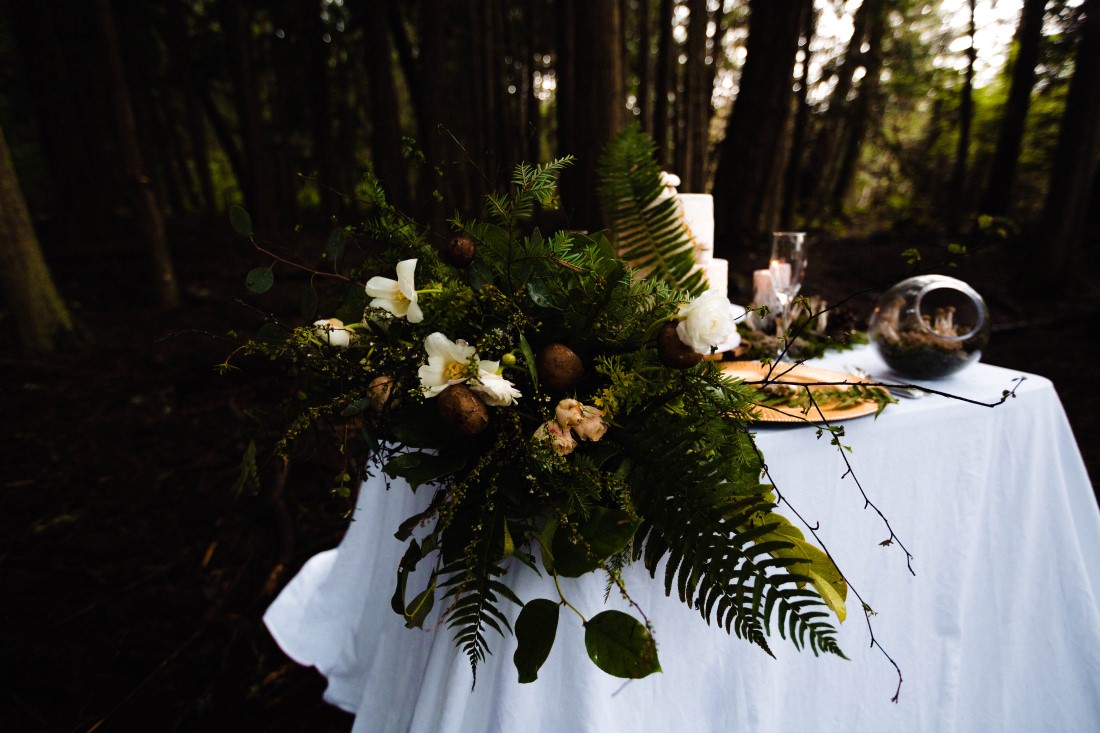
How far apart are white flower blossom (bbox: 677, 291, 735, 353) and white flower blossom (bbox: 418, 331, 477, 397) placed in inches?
12.2

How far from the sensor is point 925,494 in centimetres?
132

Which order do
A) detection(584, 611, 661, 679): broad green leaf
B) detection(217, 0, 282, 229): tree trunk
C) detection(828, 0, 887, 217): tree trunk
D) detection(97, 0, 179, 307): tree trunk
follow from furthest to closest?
detection(828, 0, 887, 217): tree trunk
detection(217, 0, 282, 229): tree trunk
detection(97, 0, 179, 307): tree trunk
detection(584, 611, 661, 679): broad green leaf

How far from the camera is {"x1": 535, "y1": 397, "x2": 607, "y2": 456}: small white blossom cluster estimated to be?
2.68 ft

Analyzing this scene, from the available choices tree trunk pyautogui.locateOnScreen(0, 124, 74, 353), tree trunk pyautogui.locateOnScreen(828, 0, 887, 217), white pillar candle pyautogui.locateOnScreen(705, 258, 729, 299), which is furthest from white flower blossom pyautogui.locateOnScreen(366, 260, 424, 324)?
tree trunk pyautogui.locateOnScreen(828, 0, 887, 217)

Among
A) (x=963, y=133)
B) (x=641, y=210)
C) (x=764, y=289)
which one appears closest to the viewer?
(x=641, y=210)

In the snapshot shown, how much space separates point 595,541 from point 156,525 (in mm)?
2954

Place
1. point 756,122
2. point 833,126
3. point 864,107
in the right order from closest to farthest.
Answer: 1. point 756,122
2. point 864,107
3. point 833,126

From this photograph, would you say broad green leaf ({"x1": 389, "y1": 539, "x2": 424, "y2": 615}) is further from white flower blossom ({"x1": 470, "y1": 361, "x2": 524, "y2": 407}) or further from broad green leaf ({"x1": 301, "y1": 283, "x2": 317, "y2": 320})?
broad green leaf ({"x1": 301, "y1": 283, "x2": 317, "y2": 320})

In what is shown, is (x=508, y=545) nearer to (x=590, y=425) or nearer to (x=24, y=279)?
(x=590, y=425)

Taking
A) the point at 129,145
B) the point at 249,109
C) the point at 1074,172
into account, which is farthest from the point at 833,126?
the point at 129,145

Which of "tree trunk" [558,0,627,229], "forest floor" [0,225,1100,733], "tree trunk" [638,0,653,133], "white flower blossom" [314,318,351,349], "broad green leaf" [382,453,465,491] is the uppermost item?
"tree trunk" [638,0,653,133]

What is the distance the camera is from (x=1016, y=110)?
6730 millimetres

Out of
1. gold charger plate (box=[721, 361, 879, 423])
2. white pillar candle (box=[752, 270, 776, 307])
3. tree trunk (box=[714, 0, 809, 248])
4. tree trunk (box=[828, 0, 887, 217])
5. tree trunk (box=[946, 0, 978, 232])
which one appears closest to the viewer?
gold charger plate (box=[721, 361, 879, 423])

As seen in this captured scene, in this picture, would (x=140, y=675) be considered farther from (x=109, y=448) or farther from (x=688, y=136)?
(x=688, y=136)
